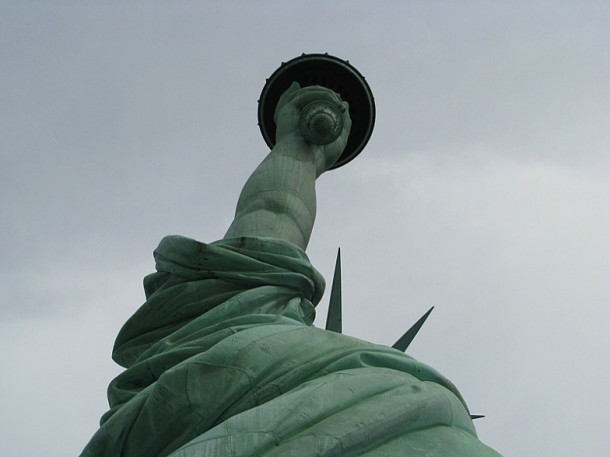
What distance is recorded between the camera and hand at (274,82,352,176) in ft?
29.4

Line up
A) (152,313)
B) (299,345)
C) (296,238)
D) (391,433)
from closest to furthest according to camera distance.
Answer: (391,433) < (299,345) < (152,313) < (296,238)

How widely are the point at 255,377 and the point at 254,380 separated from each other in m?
0.02

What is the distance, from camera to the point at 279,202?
24.5 ft

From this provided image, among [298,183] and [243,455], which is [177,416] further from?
[298,183]

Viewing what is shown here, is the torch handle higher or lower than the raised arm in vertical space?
higher

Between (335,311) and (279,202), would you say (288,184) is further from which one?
(335,311)

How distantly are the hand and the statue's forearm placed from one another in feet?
1.48

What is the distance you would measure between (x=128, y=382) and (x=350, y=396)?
1.66 m

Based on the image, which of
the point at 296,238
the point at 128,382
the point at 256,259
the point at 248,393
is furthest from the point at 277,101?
the point at 248,393

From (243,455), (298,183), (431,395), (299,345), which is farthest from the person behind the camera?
(298,183)

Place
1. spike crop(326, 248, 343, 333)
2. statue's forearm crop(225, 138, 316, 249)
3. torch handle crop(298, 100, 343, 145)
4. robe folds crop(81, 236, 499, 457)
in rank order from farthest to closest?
1. torch handle crop(298, 100, 343, 145)
2. spike crop(326, 248, 343, 333)
3. statue's forearm crop(225, 138, 316, 249)
4. robe folds crop(81, 236, 499, 457)

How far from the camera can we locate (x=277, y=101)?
1073 cm

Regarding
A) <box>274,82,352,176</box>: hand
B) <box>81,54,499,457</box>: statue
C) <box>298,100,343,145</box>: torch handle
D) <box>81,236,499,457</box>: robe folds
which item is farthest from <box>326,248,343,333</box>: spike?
<box>298,100,343,145</box>: torch handle

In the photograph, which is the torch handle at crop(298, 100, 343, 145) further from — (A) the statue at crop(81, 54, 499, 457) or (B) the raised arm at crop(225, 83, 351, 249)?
(A) the statue at crop(81, 54, 499, 457)
